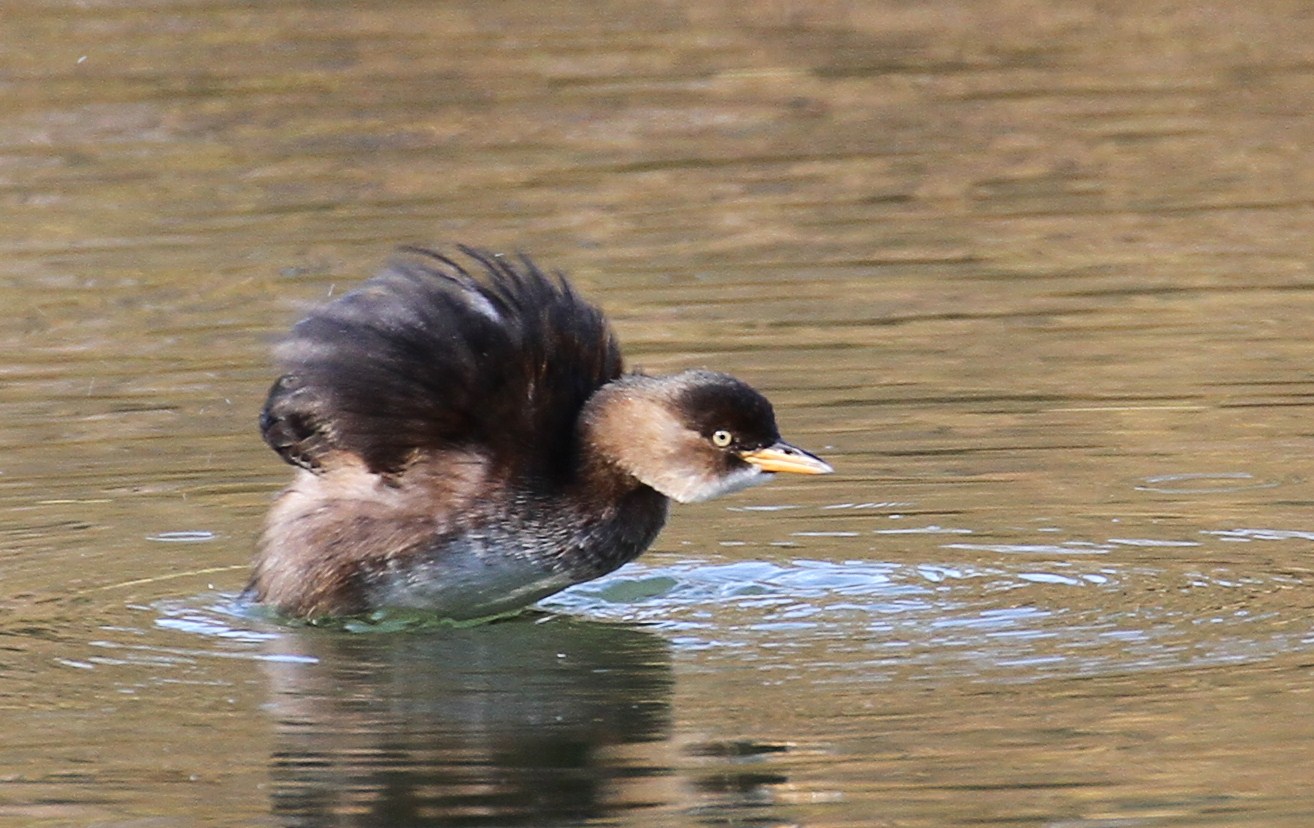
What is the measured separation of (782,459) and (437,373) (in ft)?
3.83

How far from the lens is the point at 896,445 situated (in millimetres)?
11789

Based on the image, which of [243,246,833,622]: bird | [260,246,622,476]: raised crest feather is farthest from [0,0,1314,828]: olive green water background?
[260,246,622,476]: raised crest feather

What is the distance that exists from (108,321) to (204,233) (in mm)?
2000

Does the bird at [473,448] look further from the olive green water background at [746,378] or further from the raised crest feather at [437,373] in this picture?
the olive green water background at [746,378]

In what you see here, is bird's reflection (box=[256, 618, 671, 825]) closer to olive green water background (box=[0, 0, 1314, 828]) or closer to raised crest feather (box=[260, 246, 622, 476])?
olive green water background (box=[0, 0, 1314, 828])

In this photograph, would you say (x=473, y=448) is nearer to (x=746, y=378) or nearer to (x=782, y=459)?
(x=782, y=459)

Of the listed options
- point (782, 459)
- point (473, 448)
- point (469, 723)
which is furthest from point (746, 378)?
point (469, 723)

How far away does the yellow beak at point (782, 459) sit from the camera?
9664mm

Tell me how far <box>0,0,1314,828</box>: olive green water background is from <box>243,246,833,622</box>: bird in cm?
24

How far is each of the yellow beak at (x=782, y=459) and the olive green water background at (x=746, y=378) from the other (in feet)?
1.46

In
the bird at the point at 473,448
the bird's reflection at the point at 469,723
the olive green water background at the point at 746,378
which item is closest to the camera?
the bird's reflection at the point at 469,723

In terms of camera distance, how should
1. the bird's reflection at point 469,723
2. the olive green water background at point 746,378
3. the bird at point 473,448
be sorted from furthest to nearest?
1. the bird at point 473,448
2. the olive green water background at point 746,378
3. the bird's reflection at point 469,723

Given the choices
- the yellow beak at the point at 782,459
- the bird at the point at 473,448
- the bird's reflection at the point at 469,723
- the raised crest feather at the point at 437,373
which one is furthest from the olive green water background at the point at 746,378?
the raised crest feather at the point at 437,373

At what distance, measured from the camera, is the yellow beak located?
380 inches
